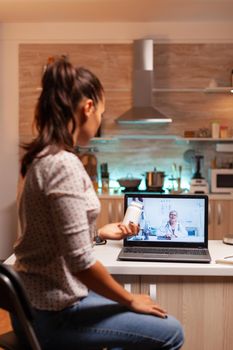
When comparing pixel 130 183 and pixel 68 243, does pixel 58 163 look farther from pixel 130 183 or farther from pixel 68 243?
pixel 130 183

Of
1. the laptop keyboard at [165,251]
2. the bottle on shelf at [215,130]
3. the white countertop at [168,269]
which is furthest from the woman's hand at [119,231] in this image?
the bottle on shelf at [215,130]

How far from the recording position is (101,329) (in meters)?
1.56

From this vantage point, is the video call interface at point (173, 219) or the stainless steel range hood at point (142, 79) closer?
the video call interface at point (173, 219)

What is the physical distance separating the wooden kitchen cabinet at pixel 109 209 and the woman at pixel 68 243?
3.45 meters

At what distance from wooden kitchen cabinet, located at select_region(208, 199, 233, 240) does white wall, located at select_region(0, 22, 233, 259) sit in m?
1.72

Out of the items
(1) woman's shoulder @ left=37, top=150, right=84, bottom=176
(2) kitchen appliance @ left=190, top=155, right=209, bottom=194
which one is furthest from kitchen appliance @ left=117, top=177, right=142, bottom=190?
(1) woman's shoulder @ left=37, top=150, right=84, bottom=176

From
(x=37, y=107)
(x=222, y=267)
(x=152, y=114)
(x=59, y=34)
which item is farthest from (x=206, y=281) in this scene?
(x=59, y=34)

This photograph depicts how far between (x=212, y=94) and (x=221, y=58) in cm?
38

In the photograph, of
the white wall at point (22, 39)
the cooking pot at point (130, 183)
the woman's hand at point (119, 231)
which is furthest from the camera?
the white wall at point (22, 39)

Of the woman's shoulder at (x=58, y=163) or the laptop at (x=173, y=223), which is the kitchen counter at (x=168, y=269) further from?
the woman's shoulder at (x=58, y=163)

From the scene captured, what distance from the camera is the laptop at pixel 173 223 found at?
8.05ft

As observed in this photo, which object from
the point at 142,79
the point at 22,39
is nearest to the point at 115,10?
the point at 142,79

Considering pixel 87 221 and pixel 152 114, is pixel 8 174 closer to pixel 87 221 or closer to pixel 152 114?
pixel 152 114

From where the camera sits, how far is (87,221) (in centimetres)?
150
